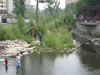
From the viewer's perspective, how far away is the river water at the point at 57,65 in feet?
43.1

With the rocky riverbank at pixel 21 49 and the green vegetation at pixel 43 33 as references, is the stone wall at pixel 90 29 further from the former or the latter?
the rocky riverbank at pixel 21 49

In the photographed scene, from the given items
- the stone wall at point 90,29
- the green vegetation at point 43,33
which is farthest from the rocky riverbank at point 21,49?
the stone wall at point 90,29

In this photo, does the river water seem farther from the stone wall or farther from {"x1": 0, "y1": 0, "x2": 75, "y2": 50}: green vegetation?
the stone wall

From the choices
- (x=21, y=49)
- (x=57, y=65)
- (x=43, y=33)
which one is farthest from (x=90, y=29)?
(x=57, y=65)

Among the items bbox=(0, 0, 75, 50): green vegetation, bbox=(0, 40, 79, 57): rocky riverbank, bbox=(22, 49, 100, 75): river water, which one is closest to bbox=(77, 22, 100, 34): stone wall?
bbox=(0, 0, 75, 50): green vegetation

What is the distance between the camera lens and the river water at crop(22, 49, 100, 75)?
13.1 m

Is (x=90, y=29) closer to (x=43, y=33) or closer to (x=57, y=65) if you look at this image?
(x=43, y=33)

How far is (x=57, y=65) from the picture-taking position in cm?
1495

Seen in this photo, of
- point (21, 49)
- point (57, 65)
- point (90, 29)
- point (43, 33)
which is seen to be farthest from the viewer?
point (90, 29)

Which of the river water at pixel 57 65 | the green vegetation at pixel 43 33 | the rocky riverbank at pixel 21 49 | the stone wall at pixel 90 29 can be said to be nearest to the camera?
the river water at pixel 57 65

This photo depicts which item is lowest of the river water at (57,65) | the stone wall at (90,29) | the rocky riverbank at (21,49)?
the river water at (57,65)

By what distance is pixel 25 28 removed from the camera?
86.6ft

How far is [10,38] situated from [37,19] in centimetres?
714

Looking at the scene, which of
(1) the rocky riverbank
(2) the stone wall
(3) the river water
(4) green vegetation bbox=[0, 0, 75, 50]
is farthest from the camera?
(2) the stone wall
